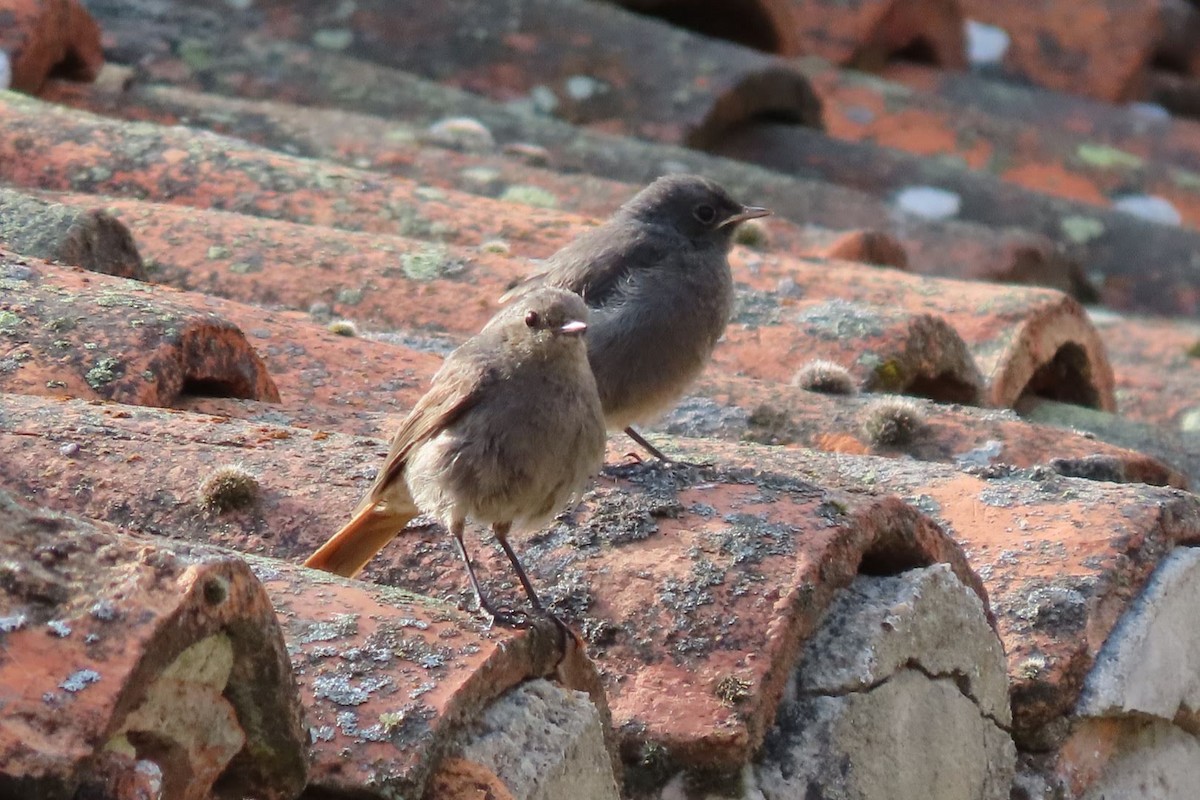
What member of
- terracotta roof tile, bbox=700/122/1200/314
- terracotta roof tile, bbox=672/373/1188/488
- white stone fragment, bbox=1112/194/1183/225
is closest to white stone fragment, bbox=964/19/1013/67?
white stone fragment, bbox=1112/194/1183/225

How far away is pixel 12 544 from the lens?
2051mm

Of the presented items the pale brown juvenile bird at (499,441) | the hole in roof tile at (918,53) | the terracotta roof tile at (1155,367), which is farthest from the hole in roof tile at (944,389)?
the hole in roof tile at (918,53)

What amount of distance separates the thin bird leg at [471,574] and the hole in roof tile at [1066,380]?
2.74 metres

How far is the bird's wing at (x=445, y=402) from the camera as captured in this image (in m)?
3.63

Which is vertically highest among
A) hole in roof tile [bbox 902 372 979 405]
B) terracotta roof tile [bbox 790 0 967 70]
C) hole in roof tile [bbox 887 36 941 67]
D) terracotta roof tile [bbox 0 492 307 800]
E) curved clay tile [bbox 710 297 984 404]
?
terracotta roof tile [bbox 0 492 307 800]

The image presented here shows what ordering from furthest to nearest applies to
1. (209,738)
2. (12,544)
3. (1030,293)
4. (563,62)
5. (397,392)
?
(563,62), (1030,293), (397,392), (209,738), (12,544)

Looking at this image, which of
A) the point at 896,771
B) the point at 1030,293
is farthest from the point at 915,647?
the point at 1030,293

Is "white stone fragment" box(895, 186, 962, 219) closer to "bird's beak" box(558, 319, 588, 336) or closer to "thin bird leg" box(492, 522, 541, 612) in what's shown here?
"bird's beak" box(558, 319, 588, 336)

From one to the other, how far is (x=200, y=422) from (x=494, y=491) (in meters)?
0.62

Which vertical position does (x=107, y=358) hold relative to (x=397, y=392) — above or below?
above

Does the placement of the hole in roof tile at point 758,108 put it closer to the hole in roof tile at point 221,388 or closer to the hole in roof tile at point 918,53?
the hole in roof tile at point 918,53

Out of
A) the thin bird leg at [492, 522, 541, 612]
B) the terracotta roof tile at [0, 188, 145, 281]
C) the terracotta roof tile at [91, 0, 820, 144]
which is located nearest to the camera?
the thin bird leg at [492, 522, 541, 612]

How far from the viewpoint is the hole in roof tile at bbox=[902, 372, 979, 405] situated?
5.20 meters

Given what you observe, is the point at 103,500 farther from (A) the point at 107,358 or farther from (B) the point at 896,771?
(B) the point at 896,771
